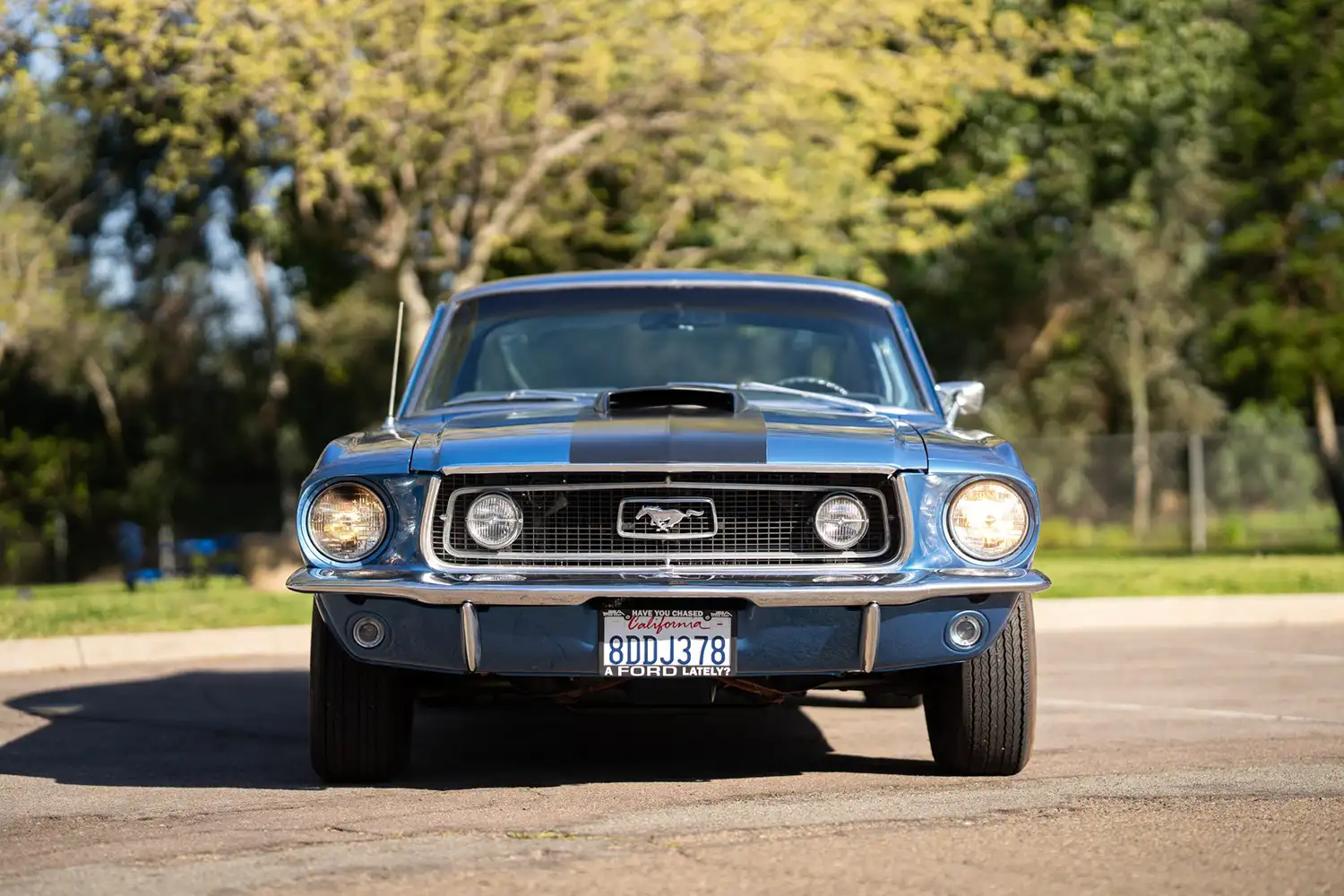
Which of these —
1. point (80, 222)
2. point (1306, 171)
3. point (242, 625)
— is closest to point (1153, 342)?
point (1306, 171)

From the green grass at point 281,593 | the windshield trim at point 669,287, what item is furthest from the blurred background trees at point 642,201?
the windshield trim at point 669,287

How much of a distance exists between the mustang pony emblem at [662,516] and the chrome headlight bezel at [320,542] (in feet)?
2.49

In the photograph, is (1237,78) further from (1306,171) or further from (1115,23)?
(1115,23)

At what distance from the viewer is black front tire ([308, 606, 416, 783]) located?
227 inches

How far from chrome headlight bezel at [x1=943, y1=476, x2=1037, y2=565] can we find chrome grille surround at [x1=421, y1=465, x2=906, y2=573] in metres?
0.17

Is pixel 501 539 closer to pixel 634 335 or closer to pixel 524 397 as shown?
pixel 524 397

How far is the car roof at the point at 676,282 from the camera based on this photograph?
7238mm

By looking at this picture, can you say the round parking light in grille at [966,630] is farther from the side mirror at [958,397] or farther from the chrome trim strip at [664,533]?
the side mirror at [958,397]

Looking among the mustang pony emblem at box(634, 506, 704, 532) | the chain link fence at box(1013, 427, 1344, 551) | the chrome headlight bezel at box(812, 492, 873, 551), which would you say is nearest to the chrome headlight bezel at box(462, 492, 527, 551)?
the mustang pony emblem at box(634, 506, 704, 532)

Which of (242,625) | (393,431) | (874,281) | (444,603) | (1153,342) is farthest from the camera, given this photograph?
(1153,342)

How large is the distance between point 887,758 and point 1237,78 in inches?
988

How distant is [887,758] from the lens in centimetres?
646

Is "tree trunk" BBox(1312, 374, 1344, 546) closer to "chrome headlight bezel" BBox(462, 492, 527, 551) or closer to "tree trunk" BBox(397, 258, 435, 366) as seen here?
"tree trunk" BBox(397, 258, 435, 366)

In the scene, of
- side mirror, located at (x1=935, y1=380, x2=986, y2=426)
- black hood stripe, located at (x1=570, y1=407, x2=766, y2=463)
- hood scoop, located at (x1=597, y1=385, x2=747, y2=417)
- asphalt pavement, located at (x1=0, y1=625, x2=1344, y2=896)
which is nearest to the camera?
asphalt pavement, located at (x1=0, y1=625, x2=1344, y2=896)
